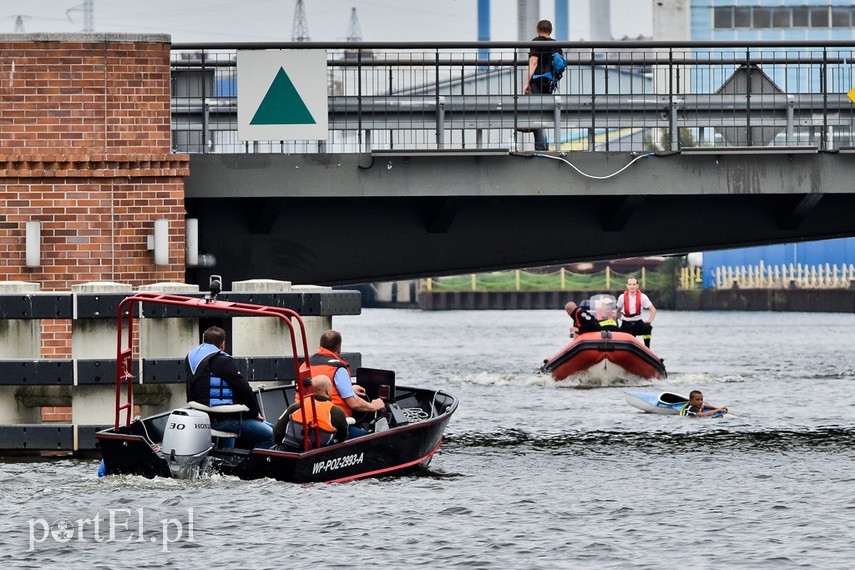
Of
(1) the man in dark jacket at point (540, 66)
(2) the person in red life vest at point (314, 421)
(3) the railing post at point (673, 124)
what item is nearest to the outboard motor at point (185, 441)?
(2) the person in red life vest at point (314, 421)

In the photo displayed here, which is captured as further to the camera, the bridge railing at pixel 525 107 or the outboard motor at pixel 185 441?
the bridge railing at pixel 525 107

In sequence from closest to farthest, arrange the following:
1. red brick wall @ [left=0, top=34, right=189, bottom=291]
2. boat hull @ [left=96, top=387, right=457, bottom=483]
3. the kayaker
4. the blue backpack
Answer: boat hull @ [left=96, top=387, right=457, bottom=483] < red brick wall @ [left=0, top=34, right=189, bottom=291] < the blue backpack < the kayaker

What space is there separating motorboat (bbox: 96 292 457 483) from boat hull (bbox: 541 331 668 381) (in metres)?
13.0

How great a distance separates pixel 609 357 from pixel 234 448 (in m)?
15.1

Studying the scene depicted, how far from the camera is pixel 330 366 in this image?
15.4 meters

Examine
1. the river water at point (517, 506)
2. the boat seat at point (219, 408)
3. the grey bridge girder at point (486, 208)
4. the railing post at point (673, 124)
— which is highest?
the railing post at point (673, 124)

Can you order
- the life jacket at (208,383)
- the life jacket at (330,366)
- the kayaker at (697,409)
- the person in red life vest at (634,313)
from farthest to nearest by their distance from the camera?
the person in red life vest at (634,313) < the kayaker at (697,409) < the life jacket at (330,366) < the life jacket at (208,383)

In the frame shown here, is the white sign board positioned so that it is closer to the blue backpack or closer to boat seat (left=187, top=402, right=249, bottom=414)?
the blue backpack

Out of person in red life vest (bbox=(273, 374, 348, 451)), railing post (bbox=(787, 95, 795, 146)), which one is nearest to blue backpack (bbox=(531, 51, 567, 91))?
railing post (bbox=(787, 95, 795, 146))

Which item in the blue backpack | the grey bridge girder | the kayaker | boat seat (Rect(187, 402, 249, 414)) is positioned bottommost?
the kayaker

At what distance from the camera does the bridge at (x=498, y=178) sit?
1973 centimetres

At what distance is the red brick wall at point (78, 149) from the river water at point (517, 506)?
2806 millimetres

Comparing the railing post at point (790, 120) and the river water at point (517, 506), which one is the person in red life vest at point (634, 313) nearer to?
the river water at point (517, 506)

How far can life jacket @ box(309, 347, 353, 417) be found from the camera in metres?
15.3
